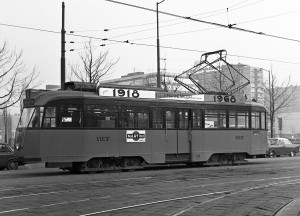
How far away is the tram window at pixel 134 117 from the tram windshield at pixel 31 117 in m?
3.59

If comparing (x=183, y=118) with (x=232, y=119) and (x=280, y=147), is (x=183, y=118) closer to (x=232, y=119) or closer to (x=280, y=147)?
(x=232, y=119)

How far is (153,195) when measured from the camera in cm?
1146

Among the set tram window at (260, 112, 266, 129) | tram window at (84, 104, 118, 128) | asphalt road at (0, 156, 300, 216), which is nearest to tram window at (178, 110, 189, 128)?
tram window at (84, 104, 118, 128)

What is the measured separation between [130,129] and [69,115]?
9.50ft

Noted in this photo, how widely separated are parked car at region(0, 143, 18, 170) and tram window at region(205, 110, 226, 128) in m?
10.0

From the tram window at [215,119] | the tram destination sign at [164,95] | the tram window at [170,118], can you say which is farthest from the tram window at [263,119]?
the tram window at [170,118]

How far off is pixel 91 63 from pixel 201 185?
2081 centimetres

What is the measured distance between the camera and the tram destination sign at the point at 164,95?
62.2ft

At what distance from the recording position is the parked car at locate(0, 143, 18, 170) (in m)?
22.0

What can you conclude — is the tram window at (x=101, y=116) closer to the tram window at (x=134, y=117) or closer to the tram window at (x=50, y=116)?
the tram window at (x=134, y=117)

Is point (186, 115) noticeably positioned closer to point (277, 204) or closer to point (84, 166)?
point (84, 166)

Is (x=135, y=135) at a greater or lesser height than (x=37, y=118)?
lesser

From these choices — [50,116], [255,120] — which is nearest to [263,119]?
[255,120]

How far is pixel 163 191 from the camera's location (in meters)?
12.3
